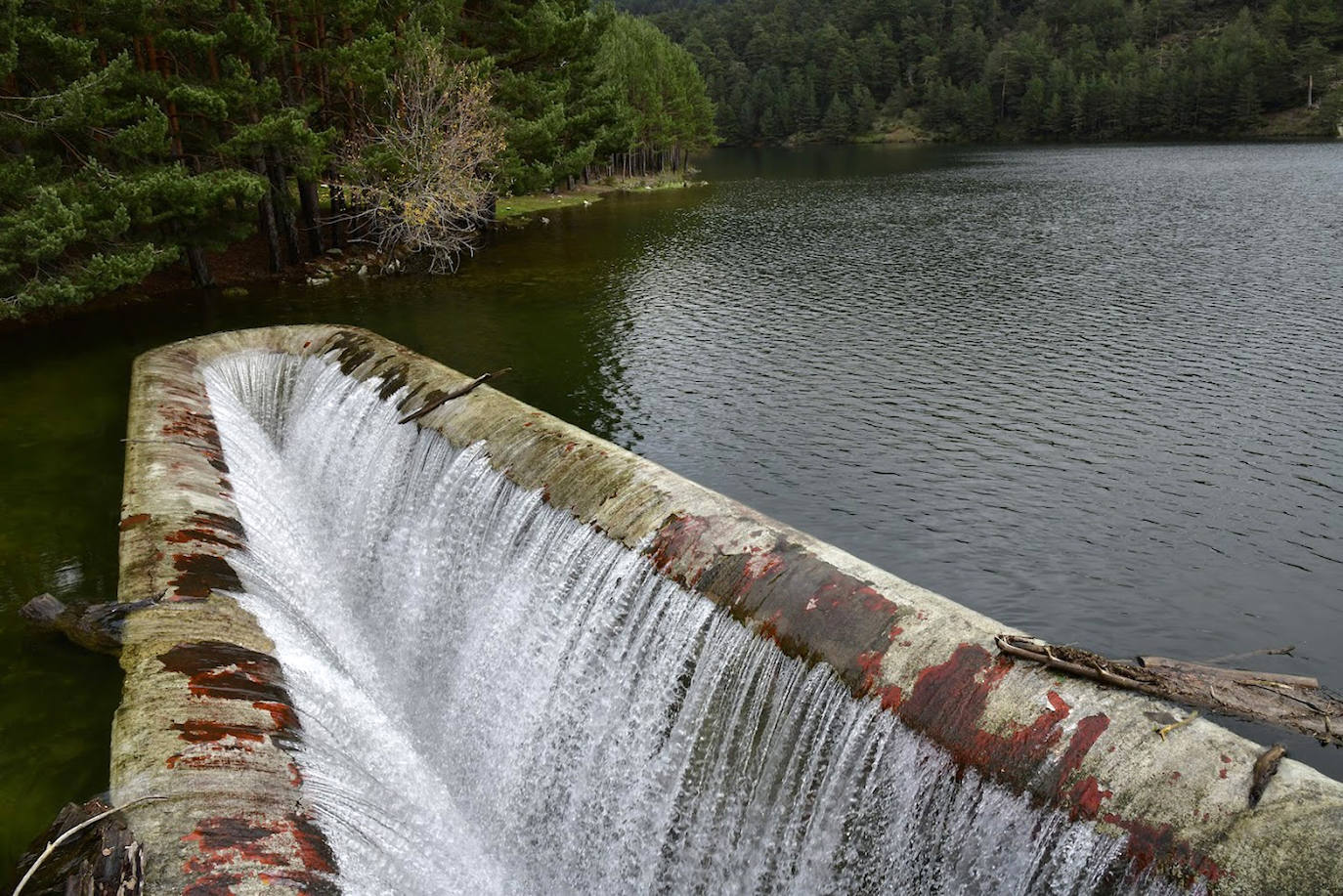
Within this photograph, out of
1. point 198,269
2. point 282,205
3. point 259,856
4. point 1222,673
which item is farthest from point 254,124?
point 1222,673

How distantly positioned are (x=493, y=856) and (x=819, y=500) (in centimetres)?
847

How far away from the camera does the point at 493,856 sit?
9375 mm

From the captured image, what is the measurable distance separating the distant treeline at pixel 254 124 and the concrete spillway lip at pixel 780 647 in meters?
14.3

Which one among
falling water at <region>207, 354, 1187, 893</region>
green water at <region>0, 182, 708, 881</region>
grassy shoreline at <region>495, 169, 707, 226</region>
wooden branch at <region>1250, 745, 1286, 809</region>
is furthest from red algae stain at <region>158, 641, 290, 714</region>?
grassy shoreline at <region>495, 169, 707, 226</region>

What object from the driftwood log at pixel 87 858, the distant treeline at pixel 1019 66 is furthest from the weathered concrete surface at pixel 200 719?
the distant treeline at pixel 1019 66

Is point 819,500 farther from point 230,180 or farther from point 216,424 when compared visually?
point 230,180

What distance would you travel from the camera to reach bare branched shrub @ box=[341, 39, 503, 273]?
30.0m

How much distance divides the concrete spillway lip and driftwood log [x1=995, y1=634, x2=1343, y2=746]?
0.12m

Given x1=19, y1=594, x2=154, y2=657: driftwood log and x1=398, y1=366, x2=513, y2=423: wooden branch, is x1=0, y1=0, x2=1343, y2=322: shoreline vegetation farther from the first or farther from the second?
x1=19, y1=594, x2=154, y2=657: driftwood log

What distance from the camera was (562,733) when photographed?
9.45m

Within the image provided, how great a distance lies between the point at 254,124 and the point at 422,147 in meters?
5.34

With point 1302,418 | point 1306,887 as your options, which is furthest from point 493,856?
point 1302,418

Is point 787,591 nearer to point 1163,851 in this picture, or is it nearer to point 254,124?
point 1163,851

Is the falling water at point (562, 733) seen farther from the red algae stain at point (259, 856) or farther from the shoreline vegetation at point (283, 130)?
the shoreline vegetation at point (283, 130)
